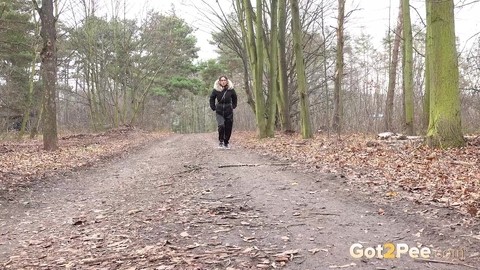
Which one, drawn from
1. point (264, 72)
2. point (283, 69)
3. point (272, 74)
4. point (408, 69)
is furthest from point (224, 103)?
point (264, 72)

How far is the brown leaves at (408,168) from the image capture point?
4895 mm

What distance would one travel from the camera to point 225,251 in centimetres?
338

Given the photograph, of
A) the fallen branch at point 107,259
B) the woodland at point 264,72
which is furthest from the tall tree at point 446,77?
the fallen branch at point 107,259

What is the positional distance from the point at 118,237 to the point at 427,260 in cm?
277

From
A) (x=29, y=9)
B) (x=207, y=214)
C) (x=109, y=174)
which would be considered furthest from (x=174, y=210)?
(x=29, y=9)

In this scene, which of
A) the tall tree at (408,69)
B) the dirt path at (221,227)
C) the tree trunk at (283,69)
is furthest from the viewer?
the tree trunk at (283,69)

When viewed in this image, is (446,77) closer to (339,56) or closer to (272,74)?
(339,56)

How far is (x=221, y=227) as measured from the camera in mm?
4066

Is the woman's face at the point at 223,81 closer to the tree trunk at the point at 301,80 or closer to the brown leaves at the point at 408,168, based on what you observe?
the brown leaves at the point at 408,168

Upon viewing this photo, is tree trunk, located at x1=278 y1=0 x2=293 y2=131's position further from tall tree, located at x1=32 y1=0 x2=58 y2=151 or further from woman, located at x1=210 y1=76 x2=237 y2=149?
tall tree, located at x1=32 y1=0 x2=58 y2=151

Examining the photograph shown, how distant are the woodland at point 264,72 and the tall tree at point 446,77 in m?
0.02

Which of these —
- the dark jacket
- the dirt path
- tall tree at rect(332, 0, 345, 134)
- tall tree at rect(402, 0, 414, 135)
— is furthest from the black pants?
tall tree at rect(402, 0, 414, 135)

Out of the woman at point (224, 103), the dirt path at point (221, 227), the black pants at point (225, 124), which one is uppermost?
the woman at point (224, 103)

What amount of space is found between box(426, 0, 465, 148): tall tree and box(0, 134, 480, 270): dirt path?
3.54m
